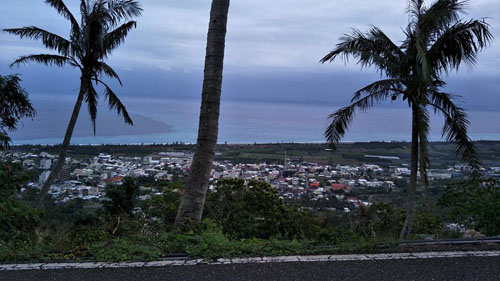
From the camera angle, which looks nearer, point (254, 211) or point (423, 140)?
point (423, 140)

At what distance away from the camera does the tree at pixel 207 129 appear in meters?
6.67

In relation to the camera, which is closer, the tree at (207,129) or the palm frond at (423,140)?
the tree at (207,129)

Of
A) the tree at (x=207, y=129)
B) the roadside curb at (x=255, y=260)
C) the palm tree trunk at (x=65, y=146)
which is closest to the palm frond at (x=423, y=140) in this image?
the roadside curb at (x=255, y=260)

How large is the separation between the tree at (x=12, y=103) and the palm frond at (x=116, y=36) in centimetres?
264

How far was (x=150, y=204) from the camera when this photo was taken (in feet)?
31.0

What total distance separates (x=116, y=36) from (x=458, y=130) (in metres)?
9.99

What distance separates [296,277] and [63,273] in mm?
2364

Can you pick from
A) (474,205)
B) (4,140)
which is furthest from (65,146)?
(474,205)

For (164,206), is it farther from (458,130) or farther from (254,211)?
(458,130)

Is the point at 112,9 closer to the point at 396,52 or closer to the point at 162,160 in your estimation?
the point at 162,160

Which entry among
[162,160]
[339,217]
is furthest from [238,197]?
[162,160]

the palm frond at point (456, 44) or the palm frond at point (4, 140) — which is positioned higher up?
the palm frond at point (456, 44)

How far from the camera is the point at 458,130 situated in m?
9.20

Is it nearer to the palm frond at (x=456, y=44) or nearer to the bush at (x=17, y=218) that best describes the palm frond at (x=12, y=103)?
the bush at (x=17, y=218)
